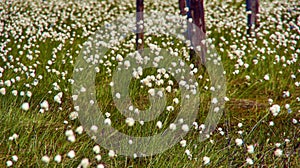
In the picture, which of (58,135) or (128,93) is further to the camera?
(128,93)

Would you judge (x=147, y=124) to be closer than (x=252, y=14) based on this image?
Yes

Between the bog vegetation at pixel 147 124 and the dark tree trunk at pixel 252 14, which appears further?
the dark tree trunk at pixel 252 14

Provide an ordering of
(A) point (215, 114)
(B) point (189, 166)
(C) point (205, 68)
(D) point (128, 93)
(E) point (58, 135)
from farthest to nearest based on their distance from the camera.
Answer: (C) point (205, 68) → (D) point (128, 93) → (A) point (215, 114) → (E) point (58, 135) → (B) point (189, 166)

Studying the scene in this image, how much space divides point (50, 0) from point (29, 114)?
33.4 feet

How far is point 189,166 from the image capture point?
318 centimetres

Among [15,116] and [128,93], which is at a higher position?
[15,116]

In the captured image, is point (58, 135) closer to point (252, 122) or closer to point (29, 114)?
point (29, 114)

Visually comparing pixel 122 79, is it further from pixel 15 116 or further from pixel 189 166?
pixel 189 166

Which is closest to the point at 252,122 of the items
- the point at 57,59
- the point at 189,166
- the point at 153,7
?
the point at 189,166

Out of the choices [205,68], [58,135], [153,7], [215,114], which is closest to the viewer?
[58,135]

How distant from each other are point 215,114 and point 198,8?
8.01ft

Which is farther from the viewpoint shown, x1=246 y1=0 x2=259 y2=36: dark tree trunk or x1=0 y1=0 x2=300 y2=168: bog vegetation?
x1=246 y1=0 x2=259 y2=36: dark tree trunk

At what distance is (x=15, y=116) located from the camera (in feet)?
12.3

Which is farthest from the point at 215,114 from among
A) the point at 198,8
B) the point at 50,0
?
the point at 50,0
